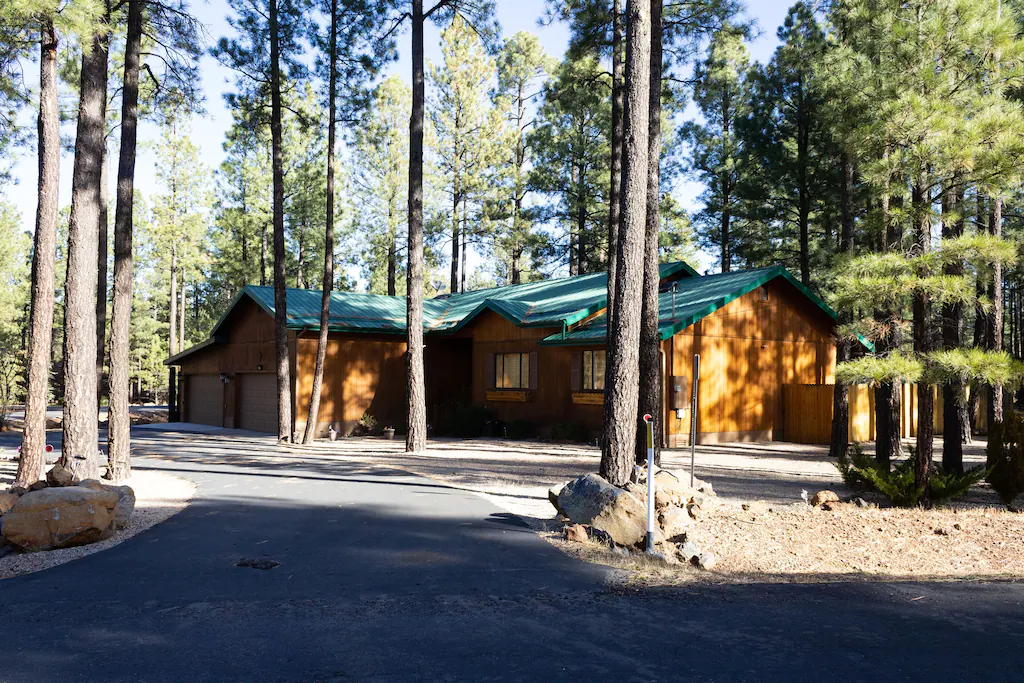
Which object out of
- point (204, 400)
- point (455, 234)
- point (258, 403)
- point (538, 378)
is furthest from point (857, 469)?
point (455, 234)

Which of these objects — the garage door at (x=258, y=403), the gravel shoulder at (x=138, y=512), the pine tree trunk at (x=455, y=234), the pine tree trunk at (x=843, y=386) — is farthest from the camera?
the pine tree trunk at (x=455, y=234)

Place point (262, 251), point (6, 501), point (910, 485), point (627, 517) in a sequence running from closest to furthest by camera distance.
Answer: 1. point (627, 517)
2. point (6, 501)
3. point (910, 485)
4. point (262, 251)

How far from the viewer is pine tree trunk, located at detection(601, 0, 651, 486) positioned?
10398 mm

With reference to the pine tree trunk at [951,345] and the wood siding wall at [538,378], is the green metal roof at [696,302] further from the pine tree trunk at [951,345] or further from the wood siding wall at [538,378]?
the pine tree trunk at [951,345]

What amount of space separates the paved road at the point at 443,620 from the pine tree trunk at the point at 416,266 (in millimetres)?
9241

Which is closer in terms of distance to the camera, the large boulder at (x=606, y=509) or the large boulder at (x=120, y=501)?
the large boulder at (x=606, y=509)

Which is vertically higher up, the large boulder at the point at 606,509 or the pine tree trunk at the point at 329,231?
the pine tree trunk at the point at 329,231

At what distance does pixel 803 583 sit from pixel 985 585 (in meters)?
1.60

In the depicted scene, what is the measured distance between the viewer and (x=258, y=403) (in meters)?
26.2

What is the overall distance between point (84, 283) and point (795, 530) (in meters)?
10.6

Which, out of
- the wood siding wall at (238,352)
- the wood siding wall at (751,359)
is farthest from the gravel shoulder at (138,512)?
the wood siding wall at (751,359)

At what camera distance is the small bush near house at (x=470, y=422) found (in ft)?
76.4

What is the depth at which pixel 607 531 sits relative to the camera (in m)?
8.23

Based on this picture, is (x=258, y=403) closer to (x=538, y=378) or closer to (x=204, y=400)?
(x=204, y=400)
